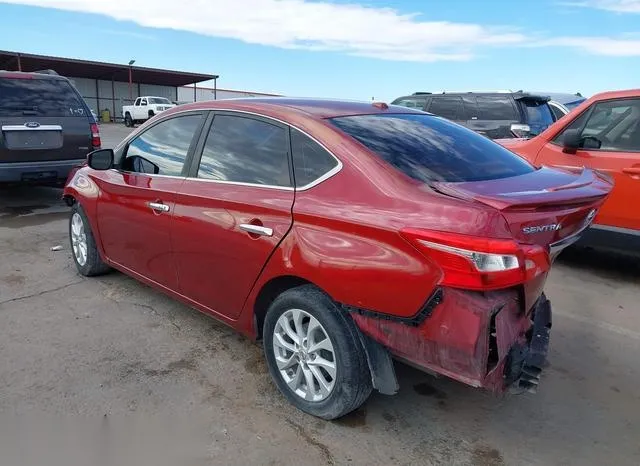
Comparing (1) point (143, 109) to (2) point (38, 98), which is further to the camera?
(1) point (143, 109)

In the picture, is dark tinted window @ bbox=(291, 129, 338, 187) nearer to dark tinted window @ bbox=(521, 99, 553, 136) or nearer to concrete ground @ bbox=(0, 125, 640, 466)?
concrete ground @ bbox=(0, 125, 640, 466)

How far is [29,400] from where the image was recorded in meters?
2.84

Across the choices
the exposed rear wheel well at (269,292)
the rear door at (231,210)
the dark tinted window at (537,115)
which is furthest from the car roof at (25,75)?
the dark tinted window at (537,115)

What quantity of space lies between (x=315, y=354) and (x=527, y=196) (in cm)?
129

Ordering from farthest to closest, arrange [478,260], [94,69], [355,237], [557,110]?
[94,69] → [557,110] → [355,237] → [478,260]

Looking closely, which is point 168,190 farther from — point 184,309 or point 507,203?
point 507,203

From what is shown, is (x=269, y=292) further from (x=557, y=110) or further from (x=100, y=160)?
(x=557, y=110)

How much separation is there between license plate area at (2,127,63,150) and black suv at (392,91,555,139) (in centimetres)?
703

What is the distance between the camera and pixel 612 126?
16.5ft

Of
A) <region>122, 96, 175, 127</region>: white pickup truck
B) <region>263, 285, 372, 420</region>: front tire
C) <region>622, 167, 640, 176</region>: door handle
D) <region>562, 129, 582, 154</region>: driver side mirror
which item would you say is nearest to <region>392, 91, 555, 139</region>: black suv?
<region>562, 129, 582, 154</region>: driver side mirror

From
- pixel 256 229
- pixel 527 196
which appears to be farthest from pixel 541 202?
pixel 256 229

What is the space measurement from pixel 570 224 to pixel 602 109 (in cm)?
321

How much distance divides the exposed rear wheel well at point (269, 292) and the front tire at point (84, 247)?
7.17 feet

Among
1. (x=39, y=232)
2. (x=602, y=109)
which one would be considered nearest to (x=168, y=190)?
(x=39, y=232)
